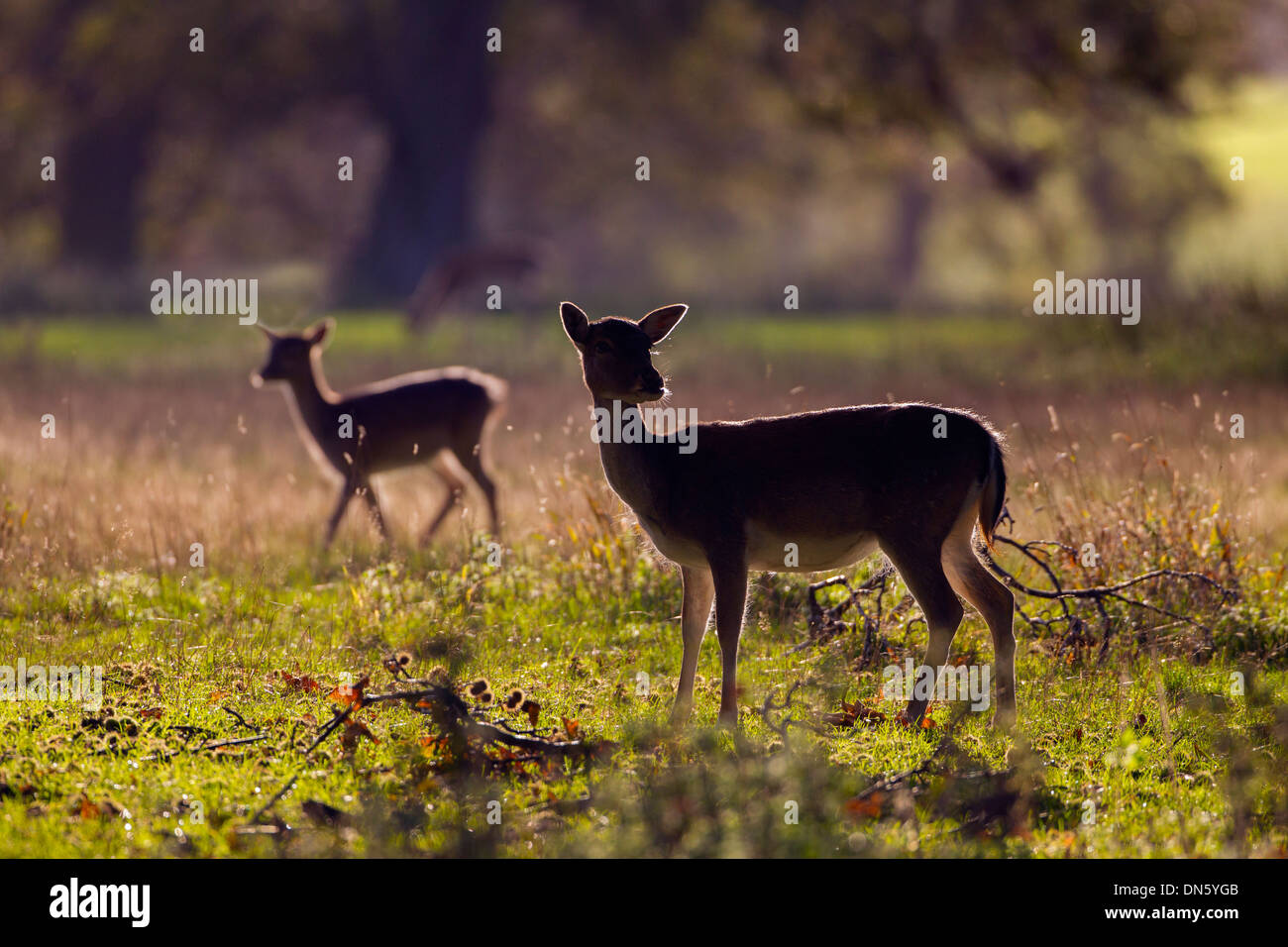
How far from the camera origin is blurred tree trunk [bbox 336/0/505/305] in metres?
36.7

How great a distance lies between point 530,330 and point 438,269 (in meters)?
2.50

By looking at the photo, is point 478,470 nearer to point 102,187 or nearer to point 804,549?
point 804,549

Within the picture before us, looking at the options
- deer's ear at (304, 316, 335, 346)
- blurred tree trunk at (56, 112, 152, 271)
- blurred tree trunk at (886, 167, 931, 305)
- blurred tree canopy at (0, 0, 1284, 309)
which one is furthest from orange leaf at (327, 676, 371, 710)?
blurred tree trunk at (886, 167, 931, 305)

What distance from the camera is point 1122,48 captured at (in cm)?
2333

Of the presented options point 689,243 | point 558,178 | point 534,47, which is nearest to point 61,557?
point 534,47

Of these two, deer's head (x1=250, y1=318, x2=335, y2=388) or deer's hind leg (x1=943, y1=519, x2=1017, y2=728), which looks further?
deer's head (x1=250, y1=318, x2=335, y2=388)

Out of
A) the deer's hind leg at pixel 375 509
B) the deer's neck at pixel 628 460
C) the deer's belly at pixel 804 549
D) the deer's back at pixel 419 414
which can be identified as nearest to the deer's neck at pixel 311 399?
the deer's back at pixel 419 414

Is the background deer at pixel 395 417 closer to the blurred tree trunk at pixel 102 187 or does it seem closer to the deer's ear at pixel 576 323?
the deer's ear at pixel 576 323

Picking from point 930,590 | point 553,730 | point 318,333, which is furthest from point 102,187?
point 930,590

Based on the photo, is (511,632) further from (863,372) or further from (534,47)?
(534,47)

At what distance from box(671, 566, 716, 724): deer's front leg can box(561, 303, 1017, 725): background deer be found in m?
0.01

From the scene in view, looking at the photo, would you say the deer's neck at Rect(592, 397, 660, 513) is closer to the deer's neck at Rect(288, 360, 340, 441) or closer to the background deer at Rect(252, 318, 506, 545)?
the background deer at Rect(252, 318, 506, 545)

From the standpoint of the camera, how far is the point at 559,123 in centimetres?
4494

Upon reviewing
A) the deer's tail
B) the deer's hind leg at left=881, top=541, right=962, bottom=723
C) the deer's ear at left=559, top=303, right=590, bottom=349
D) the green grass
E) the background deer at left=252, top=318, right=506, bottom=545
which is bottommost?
the green grass
